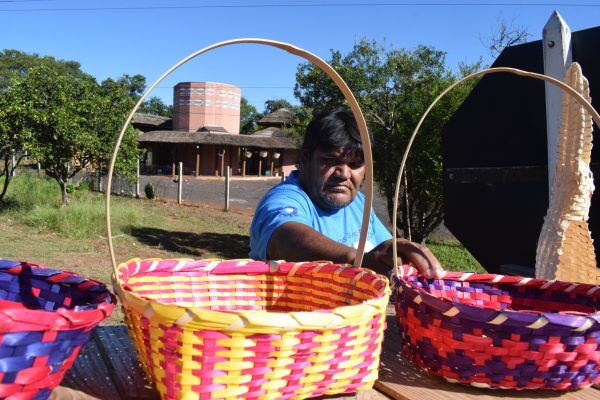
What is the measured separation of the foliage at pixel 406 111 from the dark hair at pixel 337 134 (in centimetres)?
495

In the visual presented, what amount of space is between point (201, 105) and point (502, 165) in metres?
29.2

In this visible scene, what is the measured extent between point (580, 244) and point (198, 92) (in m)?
30.0

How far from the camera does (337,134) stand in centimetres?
194

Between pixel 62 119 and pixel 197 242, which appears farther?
pixel 62 119

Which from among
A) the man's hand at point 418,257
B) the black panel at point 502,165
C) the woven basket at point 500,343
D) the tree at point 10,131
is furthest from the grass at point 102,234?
the woven basket at point 500,343

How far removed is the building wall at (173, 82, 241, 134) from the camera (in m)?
30.5

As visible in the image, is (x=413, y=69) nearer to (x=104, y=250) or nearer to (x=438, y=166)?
(x=438, y=166)

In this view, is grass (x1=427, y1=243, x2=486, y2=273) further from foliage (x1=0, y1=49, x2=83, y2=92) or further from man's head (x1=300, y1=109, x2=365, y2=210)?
foliage (x1=0, y1=49, x2=83, y2=92)

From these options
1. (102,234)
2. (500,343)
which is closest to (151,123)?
(102,234)

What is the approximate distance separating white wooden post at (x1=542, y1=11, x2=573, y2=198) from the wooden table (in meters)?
1.61

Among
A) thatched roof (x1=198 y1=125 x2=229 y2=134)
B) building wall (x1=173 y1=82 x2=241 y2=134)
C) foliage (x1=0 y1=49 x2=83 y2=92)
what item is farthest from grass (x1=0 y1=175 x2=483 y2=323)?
foliage (x1=0 y1=49 x2=83 y2=92)

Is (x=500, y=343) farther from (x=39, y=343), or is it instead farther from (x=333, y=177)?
(x=333, y=177)

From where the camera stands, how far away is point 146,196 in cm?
1614

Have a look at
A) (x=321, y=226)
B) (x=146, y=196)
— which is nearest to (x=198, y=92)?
(x=146, y=196)
